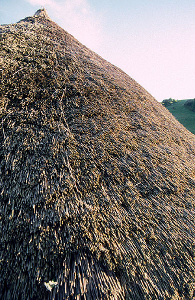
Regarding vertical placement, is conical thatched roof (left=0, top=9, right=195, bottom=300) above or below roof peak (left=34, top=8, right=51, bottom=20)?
below

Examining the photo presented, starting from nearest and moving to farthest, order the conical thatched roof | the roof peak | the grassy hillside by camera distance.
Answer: the conical thatched roof → the roof peak → the grassy hillside

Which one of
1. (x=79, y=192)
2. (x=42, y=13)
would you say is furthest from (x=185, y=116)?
(x=79, y=192)

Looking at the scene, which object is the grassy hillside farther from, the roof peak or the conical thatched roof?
the roof peak

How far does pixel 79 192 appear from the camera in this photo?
267 centimetres

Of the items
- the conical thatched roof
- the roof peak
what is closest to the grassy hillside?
the conical thatched roof

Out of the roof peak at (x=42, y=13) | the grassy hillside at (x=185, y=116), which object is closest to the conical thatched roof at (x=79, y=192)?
the roof peak at (x=42, y=13)

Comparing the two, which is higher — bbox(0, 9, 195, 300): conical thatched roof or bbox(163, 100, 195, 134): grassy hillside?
bbox(163, 100, 195, 134): grassy hillside

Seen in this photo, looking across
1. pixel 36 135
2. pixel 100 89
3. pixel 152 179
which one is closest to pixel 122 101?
pixel 100 89

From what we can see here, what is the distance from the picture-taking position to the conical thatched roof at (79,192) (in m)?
2.29

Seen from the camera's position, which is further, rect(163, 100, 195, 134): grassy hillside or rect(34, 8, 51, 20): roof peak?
rect(163, 100, 195, 134): grassy hillside

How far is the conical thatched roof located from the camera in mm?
2285

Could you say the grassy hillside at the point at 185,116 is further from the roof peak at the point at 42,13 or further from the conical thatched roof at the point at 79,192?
the roof peak at the point at 42,13

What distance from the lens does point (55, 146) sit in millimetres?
2865

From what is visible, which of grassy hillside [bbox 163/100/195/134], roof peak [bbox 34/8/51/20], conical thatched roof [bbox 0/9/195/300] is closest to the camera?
conical thatched roof [bbox 0/9/195/300]
